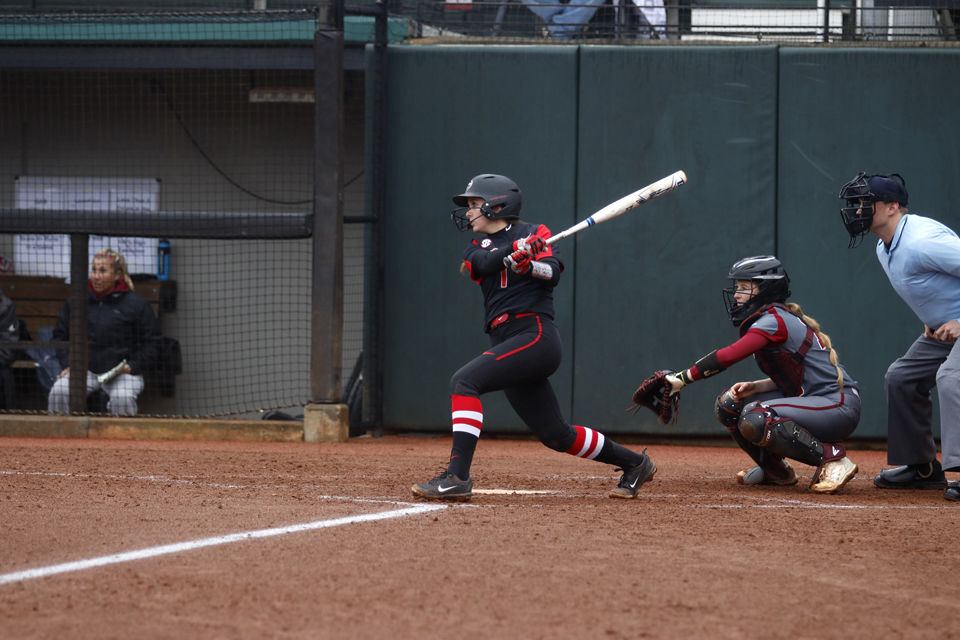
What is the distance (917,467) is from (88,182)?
8.79 m

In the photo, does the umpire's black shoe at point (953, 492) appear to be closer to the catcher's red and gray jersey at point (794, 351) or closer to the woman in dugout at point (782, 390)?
the woman in dugout at point (782, 390)

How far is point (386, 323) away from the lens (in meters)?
9.54

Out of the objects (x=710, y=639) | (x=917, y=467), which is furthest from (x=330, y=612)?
(x=917, y=467)

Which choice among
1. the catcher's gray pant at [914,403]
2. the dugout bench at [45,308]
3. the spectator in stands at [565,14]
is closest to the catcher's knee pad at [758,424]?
the catcher's gray pant at [914,403]

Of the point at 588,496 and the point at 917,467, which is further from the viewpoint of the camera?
the point at 917,467

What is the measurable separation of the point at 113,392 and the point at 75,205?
2.75 meters

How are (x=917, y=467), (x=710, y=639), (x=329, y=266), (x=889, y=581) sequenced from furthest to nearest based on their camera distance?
(x=329, y=266) < (x=917, y=467) < (x=889, y=581) < (x=710, y=639)

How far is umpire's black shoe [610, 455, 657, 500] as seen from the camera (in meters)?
5.80

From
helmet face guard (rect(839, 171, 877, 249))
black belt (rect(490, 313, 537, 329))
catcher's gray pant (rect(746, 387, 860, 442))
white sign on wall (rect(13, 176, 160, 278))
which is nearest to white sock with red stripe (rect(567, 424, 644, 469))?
black belt (rect(490, 313, 537, 329))

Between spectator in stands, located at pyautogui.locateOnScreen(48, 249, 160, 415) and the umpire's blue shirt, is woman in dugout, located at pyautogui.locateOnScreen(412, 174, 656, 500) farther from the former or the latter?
spectator in stands, located at pyautogui.locateOnScreen(48, 249, 160, 415)

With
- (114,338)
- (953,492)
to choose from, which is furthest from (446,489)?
(114,338)

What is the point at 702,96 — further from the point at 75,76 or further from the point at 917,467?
the point at 75,76

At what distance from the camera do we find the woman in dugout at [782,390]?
19.9ft

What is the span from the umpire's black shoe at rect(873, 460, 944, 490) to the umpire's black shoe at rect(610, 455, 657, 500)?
1.66 m
